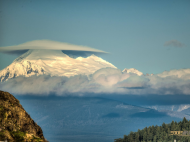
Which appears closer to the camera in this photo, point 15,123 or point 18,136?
point 18,136

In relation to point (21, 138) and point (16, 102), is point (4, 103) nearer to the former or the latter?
point (16, 102)

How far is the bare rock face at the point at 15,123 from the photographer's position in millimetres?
26656

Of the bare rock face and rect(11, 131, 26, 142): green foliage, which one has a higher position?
the bare rock face

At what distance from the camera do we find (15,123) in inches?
1096

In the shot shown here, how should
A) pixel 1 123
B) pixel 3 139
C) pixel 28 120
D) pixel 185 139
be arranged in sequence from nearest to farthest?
pixel 3 139, pixel 1 123, pixel 28 120, pixel 185 139

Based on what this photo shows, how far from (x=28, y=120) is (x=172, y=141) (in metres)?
181

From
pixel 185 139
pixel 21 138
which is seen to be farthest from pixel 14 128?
pixel 185 139

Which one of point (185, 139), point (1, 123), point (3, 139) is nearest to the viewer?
point (3, 139)

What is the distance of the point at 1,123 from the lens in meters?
26.5

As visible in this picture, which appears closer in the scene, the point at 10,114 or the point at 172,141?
the point at 10,114

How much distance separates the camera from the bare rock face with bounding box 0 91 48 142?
26656 millimetres

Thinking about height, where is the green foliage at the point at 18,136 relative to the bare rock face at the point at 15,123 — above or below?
below

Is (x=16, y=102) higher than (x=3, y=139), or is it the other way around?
(x=16, y=102)

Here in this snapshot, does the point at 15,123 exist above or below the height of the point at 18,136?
above
